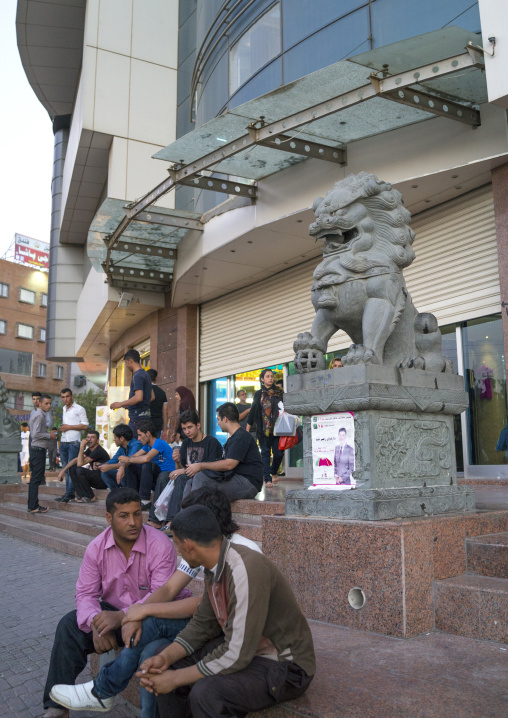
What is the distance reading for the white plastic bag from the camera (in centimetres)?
689

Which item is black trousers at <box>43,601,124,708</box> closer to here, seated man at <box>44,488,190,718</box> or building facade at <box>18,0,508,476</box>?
seated man at <box>44,488,190,718</box>

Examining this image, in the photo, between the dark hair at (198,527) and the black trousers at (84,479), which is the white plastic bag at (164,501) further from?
the dark hair at (198,527)

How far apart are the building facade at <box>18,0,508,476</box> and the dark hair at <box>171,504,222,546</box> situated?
6345 mm

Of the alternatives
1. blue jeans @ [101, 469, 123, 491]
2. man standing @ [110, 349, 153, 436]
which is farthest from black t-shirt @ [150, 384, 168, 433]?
blue jeans @ [101, 469, 123, 491]

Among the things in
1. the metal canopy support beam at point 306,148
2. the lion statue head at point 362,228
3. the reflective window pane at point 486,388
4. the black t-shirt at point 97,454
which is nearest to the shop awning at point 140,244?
the metal canopy support beam at point 306,148

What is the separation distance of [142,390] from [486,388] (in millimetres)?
4951

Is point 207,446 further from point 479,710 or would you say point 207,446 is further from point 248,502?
point 479,710

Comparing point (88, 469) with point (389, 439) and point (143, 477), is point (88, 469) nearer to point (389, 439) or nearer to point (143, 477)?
point (143, 477)

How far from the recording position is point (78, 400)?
39.5m

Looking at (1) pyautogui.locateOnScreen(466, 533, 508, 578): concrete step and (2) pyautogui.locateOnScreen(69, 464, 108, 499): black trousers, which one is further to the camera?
(2) pyautogui.locateOnScreen(69, 464, 108, 499): black trousers

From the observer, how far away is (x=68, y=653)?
11.3ft

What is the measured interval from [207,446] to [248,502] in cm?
73

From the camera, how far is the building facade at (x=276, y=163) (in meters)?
8.41

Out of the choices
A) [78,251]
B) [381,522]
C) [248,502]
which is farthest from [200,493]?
[78,251]
